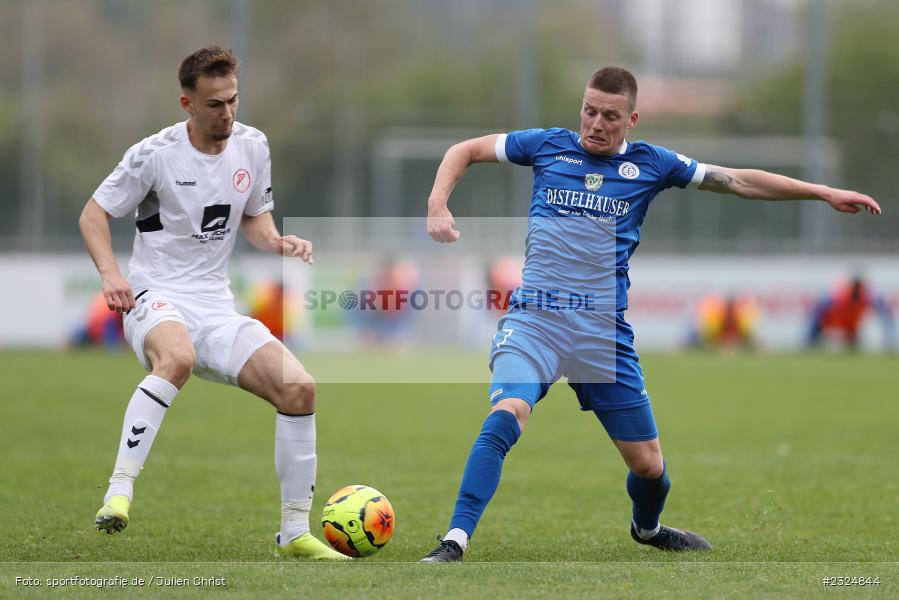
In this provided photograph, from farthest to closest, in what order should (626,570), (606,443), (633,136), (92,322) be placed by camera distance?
(633,136) < (92,322) < (606,443) < (626,570)

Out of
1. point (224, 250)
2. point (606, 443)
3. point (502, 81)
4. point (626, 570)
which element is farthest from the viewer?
point (502, 81)

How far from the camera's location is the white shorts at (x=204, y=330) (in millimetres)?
6215

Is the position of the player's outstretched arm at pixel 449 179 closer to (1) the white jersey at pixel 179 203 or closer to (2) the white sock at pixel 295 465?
(1) the white jersey at pixel 179 203

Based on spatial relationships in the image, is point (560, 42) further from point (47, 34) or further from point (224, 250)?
point (224, 250)

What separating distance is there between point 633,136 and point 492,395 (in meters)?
21.4

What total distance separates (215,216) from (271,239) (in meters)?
0.35

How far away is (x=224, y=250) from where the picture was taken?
6.61 meters

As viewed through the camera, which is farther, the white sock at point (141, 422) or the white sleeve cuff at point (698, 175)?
the white sleeve cuff at point (698, 175)

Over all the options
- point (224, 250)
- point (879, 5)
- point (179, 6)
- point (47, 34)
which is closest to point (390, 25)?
point (179, 6)

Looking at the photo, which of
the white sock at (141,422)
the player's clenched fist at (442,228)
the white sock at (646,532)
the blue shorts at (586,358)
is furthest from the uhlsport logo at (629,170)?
the white sock at (141,422)

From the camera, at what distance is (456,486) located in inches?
360

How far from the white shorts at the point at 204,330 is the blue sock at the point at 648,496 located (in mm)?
2030

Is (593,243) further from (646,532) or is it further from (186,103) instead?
(186,103)

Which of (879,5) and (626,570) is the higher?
(879,5)
